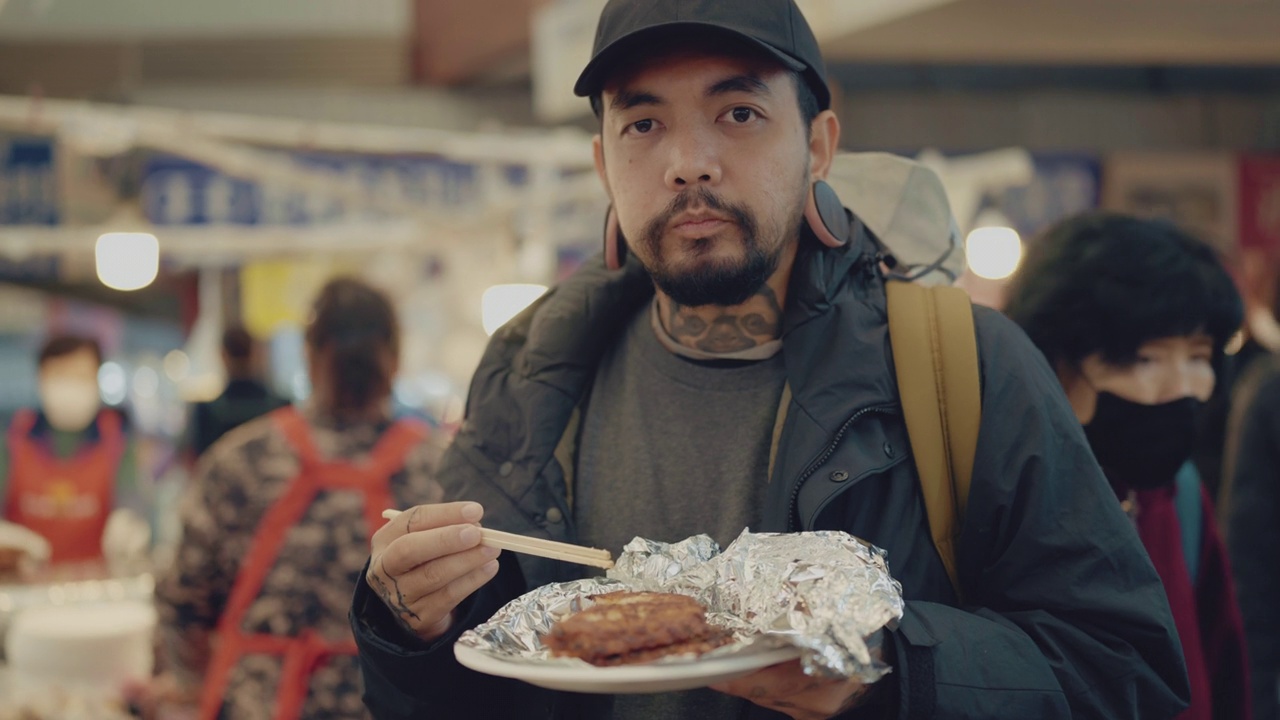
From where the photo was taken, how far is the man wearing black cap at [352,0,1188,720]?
166 cm

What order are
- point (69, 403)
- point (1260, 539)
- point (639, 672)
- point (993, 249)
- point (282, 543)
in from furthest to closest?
point (993, 249) < point (69, 403) < point (1260, 539) < point (282, 543) < point (639, 672)

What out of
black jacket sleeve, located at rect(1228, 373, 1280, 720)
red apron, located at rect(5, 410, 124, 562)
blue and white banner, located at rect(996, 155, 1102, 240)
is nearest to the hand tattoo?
black jacket sleeve, located at rect(1228, 373, 1280, 720)

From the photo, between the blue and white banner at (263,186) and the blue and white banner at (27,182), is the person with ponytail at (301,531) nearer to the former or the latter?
the blue and white banner at (263,186)

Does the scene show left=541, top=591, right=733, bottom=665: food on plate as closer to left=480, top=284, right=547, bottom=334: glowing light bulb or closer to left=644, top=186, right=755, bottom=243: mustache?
left=644, top=186, right=755, bottom=243: mustache

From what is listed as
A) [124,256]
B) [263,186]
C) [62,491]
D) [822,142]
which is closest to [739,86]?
[822,142]

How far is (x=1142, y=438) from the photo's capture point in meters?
2.37

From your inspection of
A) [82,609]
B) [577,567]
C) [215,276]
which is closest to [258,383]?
[82,609]

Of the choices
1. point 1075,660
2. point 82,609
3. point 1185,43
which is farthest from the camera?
point 1185,43

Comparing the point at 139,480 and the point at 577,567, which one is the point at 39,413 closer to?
the point at 139,480

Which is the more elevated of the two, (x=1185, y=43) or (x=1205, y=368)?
(x=1185, y=43)

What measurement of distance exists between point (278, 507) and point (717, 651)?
7.16 feet

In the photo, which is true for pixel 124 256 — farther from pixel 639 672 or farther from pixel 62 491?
pixel 639 672

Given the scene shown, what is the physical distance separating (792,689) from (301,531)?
2.13 m

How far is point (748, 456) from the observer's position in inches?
74.6
